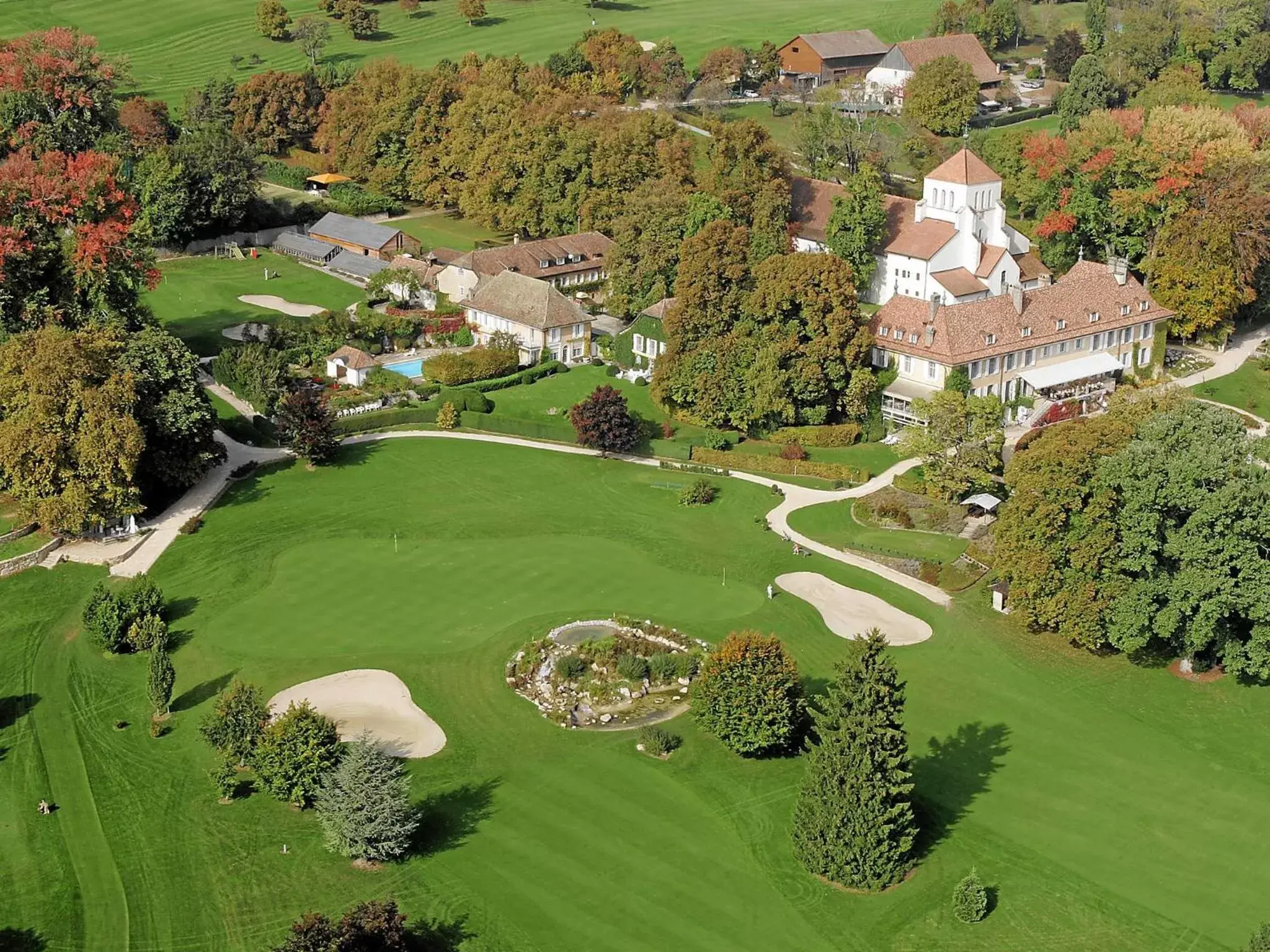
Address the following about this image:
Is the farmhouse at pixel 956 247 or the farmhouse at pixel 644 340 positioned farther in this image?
the farmhouse at pixel 956 247

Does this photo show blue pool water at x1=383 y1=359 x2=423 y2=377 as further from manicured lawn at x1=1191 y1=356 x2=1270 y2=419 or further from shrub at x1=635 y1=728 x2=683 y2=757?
manicured lawn at x1=1191 y1=356 x2=1270 y2=419

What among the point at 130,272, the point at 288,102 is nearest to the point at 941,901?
the point at 130,272

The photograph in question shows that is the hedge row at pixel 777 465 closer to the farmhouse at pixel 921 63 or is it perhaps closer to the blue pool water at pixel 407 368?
the blue pool water at pixel 407 368

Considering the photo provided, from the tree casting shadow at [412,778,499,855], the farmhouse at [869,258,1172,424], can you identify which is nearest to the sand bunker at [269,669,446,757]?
the tree casting shadow at [412,778,499,855]

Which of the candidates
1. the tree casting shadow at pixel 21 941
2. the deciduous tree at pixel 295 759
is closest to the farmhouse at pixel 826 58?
the deciduous tree at pixel 295 759

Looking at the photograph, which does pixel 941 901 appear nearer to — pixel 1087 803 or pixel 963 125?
pixel 1087 803

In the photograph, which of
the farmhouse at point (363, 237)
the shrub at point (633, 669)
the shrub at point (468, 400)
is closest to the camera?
the shrub at point (633, 669)

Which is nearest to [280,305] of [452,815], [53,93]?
[53,93]
